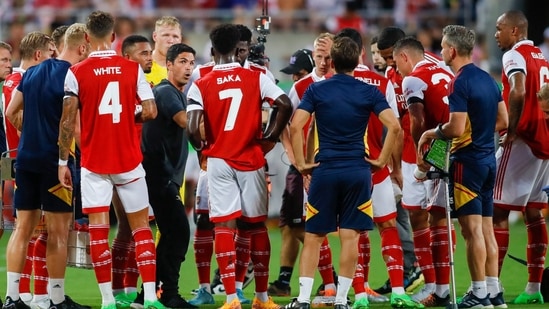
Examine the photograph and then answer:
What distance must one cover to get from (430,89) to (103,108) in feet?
9.83

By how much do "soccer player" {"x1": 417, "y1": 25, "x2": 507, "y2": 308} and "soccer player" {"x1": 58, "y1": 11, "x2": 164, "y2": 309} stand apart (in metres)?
2.56

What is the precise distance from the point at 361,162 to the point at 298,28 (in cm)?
1228

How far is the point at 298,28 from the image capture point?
22.3 meters

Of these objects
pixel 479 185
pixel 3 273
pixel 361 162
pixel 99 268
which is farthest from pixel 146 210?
pixel 3 273

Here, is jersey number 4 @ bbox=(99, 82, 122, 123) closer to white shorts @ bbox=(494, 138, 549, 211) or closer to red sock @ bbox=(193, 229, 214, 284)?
red sock @ bbox=(193, 229, 214, 284)

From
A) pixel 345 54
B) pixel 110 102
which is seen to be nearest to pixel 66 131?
pixel 110 102

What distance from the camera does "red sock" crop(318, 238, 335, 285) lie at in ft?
37.6

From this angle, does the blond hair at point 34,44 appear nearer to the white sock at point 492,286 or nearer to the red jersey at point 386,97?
the red jersey at point 386,97

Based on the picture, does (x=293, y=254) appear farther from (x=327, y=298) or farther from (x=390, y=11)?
(x=390, y=11)

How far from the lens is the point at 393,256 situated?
35.8 feet

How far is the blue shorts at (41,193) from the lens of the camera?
1059cm

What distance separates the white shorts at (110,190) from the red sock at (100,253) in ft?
0.55

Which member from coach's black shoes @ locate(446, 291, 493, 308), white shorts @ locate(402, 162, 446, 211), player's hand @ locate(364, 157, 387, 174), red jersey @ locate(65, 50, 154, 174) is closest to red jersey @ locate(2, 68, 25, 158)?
red jersey @ locate(65, 50, 154, 174)

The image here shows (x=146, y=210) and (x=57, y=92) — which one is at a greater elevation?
(x=57, y=92)
